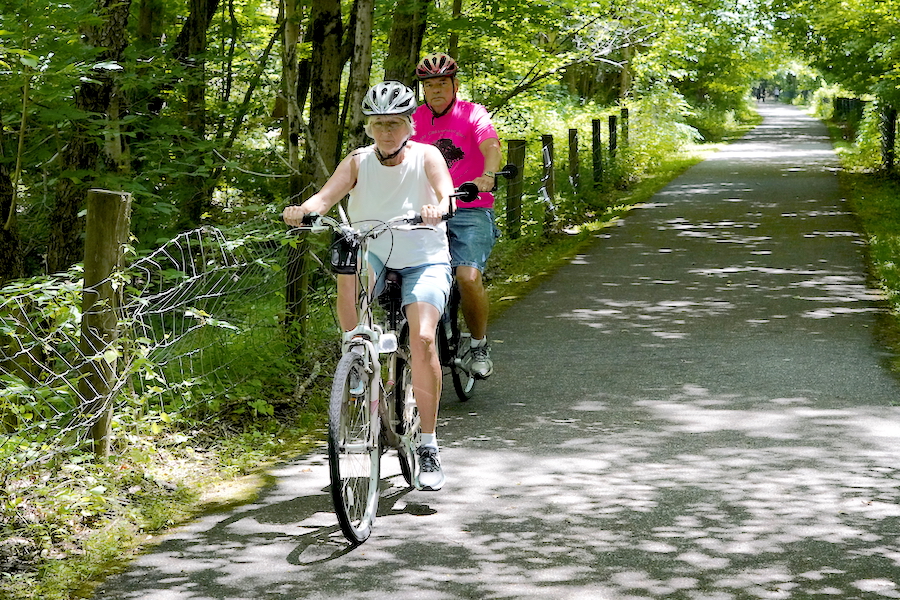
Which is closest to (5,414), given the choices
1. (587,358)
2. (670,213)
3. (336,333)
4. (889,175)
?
(336,333)

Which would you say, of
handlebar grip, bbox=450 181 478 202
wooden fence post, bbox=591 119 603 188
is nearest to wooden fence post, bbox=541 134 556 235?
wooden fence post, bbox=591 119 603 188

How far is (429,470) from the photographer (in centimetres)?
569

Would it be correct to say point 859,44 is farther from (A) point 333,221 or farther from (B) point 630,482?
(A) point 333,221

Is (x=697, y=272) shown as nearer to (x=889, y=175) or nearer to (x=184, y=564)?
(x=184, y=564)

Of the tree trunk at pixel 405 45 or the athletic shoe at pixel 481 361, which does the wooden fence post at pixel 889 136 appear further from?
the athletic shoe at pixel 481 361

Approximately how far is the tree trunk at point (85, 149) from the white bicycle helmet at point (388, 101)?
3709 mm

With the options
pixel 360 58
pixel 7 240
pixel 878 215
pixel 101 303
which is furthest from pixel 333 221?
pixel 878 215

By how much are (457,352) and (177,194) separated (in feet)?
14.5

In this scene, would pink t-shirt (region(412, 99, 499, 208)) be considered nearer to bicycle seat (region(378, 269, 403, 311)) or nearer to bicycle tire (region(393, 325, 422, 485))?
bicycle seat (region(378, 269, 403, 311))

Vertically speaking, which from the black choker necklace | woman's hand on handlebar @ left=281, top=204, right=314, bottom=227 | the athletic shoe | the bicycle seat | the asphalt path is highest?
the black choker necklace

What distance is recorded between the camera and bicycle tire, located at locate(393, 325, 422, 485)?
5727 mm

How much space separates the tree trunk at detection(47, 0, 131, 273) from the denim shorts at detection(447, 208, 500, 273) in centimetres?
314

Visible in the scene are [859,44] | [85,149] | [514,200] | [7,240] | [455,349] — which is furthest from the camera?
[859,44]

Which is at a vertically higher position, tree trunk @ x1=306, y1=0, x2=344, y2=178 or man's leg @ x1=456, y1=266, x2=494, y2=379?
tree trunk @ x1=306, y1=0, x2=344, y2=178
